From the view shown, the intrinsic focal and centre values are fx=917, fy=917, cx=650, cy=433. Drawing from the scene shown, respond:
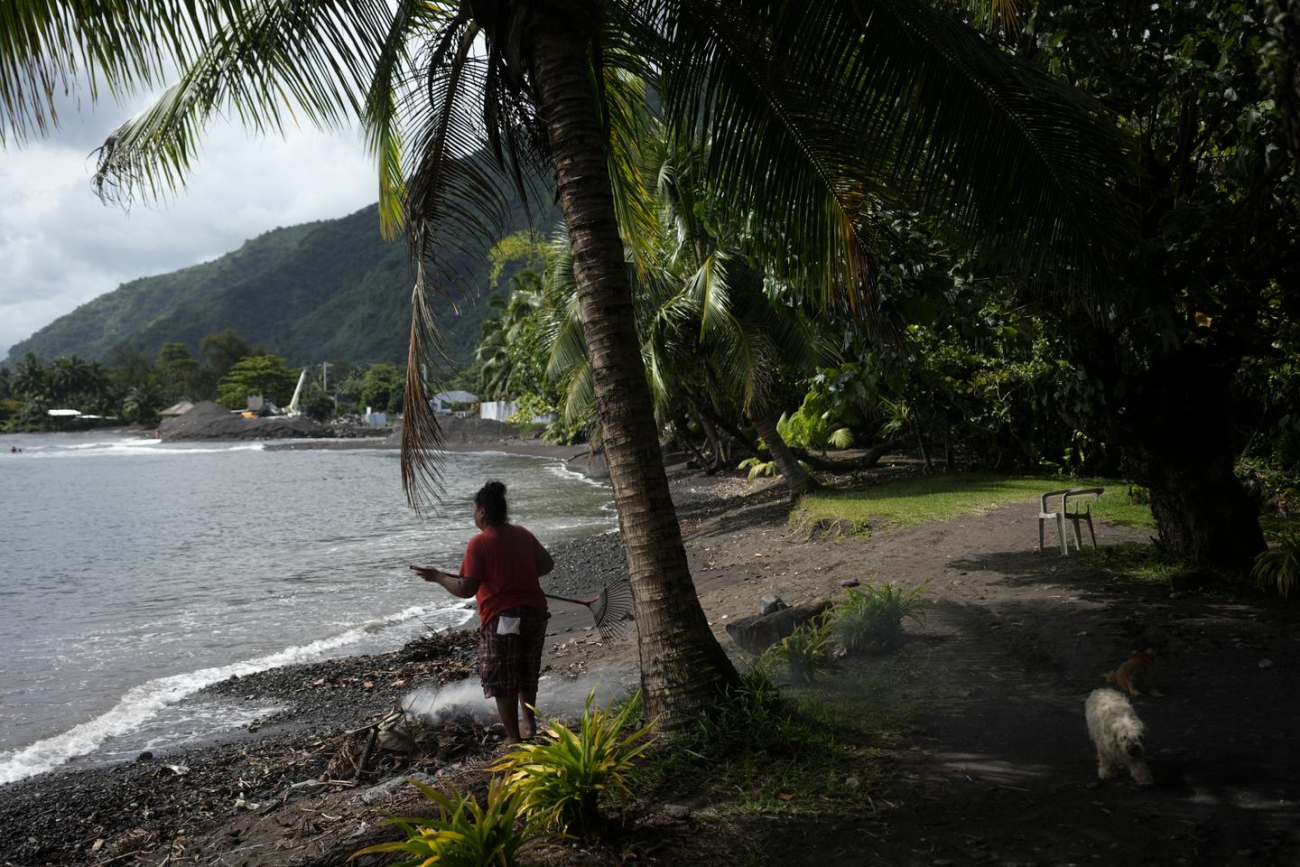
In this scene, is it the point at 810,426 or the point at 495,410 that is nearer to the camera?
the point at 810,426

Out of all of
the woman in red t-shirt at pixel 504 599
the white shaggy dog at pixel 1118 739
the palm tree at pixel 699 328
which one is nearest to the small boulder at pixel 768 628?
the woman in red t-shirt at pixel 504 599

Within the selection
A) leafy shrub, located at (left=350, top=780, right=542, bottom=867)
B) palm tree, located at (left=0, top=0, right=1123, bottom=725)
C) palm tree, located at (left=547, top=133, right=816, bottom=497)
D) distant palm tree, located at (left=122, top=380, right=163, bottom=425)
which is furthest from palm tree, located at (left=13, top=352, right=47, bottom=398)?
leafy shrub, located at (left=350, top=780, right=542, bottom=867)

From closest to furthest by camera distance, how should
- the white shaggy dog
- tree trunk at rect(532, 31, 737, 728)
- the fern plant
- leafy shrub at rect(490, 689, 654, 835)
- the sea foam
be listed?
leafy shrub at rect(490, 689, 654, 835) < the white shaggy dog < tree trunk at rect(532, 31, 737, 728) < the sea foam < the fern plant

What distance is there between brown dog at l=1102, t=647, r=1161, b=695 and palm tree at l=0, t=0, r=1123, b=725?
90.4 inches

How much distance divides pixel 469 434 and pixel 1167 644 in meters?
64.6

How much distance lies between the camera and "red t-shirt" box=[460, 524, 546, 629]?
5536 mm

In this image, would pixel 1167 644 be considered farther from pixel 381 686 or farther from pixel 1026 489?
pixel 1026 489

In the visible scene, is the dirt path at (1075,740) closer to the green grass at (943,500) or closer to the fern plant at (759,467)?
→ the green grass at (943,500)

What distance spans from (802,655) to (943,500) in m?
8.33

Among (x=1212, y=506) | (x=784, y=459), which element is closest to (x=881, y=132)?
(x=1212, y=506)

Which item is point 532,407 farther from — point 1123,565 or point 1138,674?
point 1138,674

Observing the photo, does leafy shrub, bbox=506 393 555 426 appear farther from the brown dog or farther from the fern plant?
the brown dog

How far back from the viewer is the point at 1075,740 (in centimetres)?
493

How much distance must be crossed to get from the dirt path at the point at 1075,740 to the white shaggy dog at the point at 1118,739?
0.09 metres
